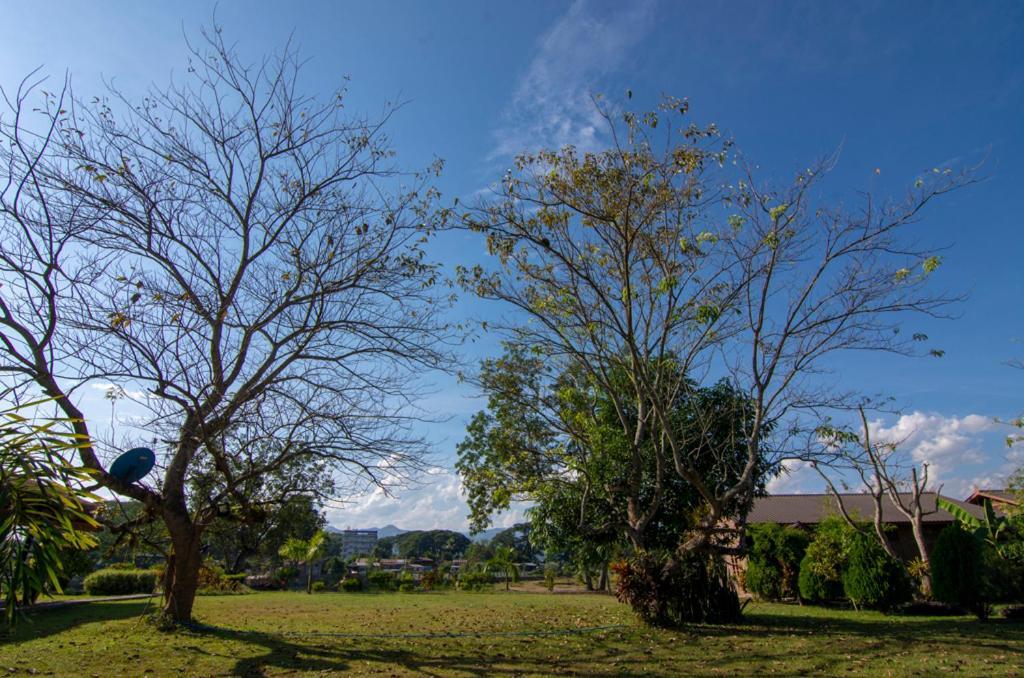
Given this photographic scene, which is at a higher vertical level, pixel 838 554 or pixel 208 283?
pixel 208 283

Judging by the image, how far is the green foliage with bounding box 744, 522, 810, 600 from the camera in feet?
58.9

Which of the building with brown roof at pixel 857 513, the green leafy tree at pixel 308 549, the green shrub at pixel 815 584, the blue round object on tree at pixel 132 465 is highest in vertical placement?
the building with brown roof at pixel 857 513

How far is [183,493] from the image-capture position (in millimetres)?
9484

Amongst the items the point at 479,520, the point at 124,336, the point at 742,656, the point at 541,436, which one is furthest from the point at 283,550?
the point at 742,656

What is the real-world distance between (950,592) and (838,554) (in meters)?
3.42

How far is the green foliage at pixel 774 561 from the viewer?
1795cm

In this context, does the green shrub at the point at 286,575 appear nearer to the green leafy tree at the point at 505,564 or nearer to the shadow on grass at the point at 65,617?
the green leafy tree at the point at 505,564

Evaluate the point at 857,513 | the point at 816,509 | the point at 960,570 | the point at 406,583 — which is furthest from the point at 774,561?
the point at 406,583

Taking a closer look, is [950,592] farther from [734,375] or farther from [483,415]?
[483,415]

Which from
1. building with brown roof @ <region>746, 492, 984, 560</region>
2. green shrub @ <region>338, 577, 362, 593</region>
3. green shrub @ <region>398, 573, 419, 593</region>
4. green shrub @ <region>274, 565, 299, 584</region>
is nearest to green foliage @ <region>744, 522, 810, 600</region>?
building with brown roof @ <region>746, 492, 984, 560</region>

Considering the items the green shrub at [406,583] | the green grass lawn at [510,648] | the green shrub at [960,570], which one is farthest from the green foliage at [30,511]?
the green shrub at [406,583]

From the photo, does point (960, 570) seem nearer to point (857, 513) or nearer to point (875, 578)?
point (875, 578)

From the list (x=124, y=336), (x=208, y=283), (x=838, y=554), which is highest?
(x=208, y=283)

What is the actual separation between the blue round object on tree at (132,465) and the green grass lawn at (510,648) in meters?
2.00
